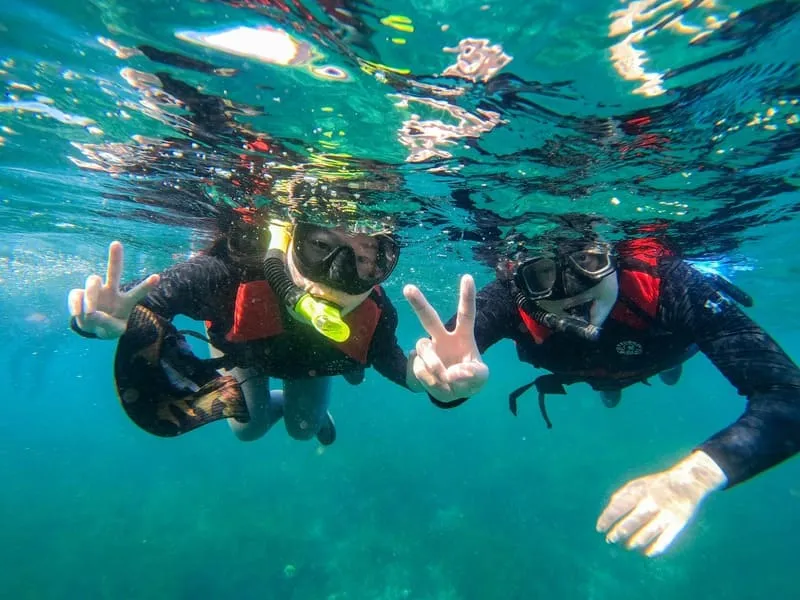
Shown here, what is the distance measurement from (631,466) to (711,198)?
2602cm

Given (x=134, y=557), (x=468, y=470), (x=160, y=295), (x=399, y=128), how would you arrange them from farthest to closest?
(x=468, y=470) < (x=134, y=557) < (x=399, y=128) < (x=160, y=295)

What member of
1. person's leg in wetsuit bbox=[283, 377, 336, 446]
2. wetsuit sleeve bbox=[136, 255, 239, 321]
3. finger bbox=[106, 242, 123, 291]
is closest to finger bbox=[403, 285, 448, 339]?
finger bbox=[106, 242, 123, 291]

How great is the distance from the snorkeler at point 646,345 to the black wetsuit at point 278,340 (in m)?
1.41

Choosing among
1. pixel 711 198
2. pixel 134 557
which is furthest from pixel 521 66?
pixel 134 557

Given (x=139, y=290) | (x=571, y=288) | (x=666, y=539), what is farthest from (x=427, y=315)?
(x=571, y=288)

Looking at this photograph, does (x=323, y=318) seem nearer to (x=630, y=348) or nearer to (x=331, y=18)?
(x=331, y=18)

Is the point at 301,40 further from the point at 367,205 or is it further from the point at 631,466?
the point at 631,466

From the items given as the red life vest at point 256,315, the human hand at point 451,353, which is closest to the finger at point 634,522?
the human hand at point 451,353

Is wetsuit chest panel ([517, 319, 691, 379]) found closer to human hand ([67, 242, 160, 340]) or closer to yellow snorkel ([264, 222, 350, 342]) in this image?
yellow snorkel ([264, 222, 350, 342])

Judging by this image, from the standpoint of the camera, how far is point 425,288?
78.8ft

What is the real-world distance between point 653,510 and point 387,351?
406 cm

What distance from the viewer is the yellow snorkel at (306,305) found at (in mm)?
4035

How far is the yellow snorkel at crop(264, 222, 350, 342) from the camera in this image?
4.04m

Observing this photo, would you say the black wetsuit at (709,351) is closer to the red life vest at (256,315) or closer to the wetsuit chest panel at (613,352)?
the wetsuit chest panel at (613,352)
